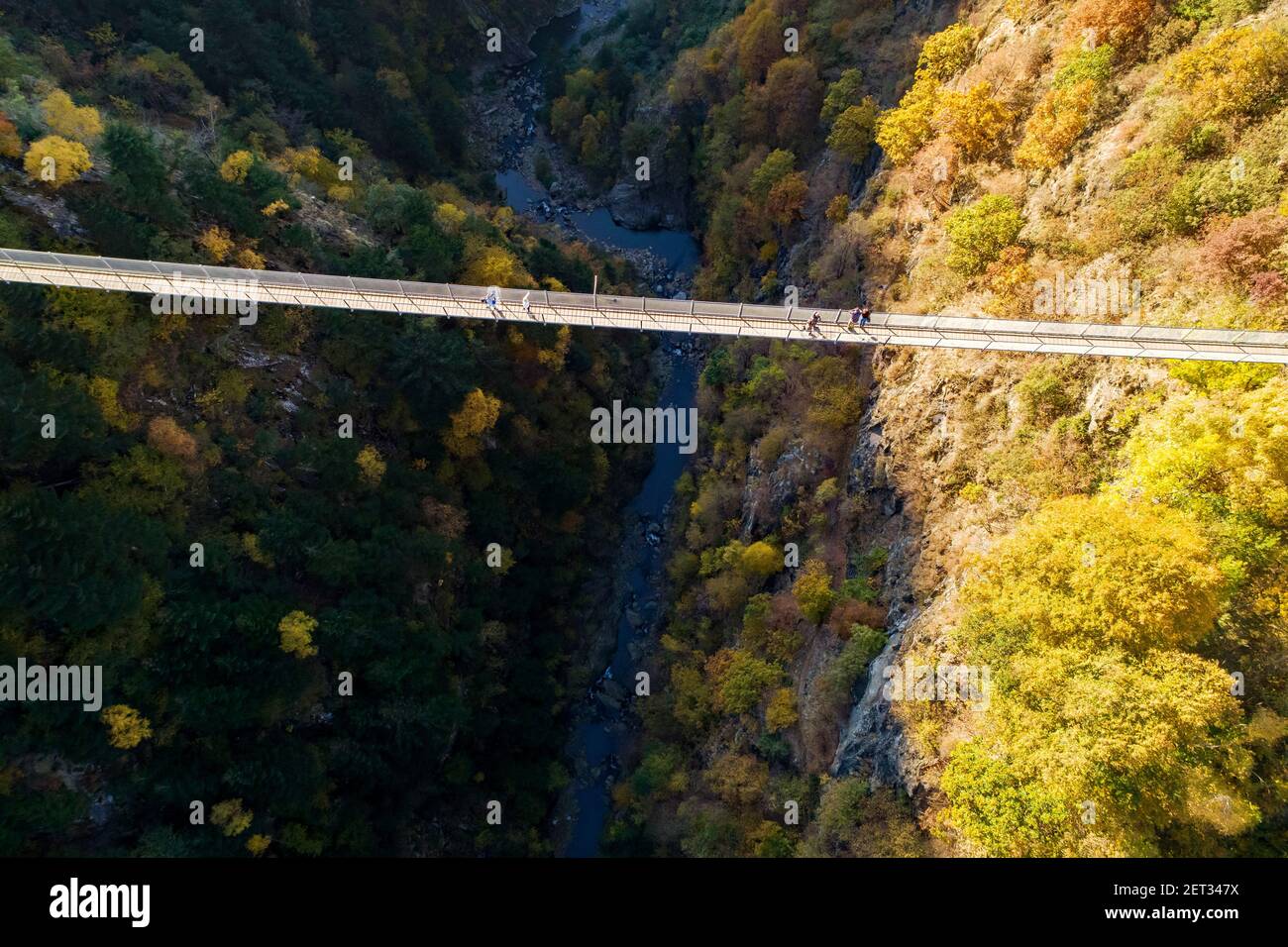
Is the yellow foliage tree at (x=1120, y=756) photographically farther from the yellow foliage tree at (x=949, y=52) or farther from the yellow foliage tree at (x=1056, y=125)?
the yellow foliage tree at (x=949, y=52)

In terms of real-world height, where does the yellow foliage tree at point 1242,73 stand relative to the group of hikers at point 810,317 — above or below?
above

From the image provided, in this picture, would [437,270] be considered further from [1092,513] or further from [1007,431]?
[1092,513]

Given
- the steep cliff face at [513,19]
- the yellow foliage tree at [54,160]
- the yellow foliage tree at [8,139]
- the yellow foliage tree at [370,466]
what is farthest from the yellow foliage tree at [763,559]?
the steep cliff face at [513,19]

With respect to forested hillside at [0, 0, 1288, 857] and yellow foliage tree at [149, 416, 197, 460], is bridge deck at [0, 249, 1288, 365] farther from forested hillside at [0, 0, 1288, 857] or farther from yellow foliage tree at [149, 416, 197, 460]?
yellow foliage tree at [149, 416, 197, 460]

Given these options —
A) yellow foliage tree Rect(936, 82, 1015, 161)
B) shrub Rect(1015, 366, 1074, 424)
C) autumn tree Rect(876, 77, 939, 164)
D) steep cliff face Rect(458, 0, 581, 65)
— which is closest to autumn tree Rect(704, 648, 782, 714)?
shrub Rect(1015, 366, 1074, 424)

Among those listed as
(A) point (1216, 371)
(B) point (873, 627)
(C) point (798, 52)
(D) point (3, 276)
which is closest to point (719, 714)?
(B) point (873, 627)
